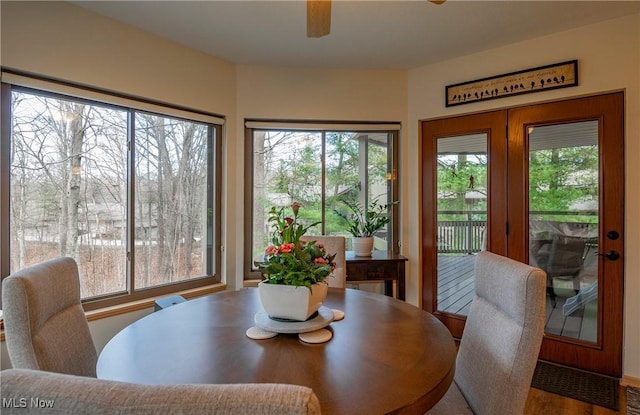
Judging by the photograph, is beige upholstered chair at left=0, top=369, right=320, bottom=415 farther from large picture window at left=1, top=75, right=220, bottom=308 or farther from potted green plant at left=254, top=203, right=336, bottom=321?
large picture window at left=1, top=75, right=220, bottom=308

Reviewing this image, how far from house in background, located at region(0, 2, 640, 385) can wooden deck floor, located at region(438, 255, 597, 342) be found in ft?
0.69

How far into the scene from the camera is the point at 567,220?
2.69m

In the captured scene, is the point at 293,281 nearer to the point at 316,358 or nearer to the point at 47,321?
the point at 316,358

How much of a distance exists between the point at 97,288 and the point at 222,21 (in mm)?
2112

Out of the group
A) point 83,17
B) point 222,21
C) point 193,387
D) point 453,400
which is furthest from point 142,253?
point 193,387

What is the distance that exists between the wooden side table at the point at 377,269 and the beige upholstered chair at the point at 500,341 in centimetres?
141

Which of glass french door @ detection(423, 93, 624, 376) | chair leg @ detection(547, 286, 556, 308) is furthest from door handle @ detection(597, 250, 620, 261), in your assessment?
chair leg @ detection(547, 286, 556, 308)

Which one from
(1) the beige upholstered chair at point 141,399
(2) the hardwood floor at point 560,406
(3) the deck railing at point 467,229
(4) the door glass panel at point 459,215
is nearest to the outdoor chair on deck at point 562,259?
(3) the deck railing at point 467,229

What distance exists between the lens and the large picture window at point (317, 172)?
3.37m

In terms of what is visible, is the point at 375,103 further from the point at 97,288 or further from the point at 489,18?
the point at 97,288

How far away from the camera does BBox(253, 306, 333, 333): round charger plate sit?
124cm

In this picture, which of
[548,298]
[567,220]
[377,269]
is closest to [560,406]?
[548,298]

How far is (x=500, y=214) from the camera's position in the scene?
9.78 feet

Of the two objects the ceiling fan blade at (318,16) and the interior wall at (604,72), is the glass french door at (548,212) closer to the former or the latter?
the interior wall at (604,72)
